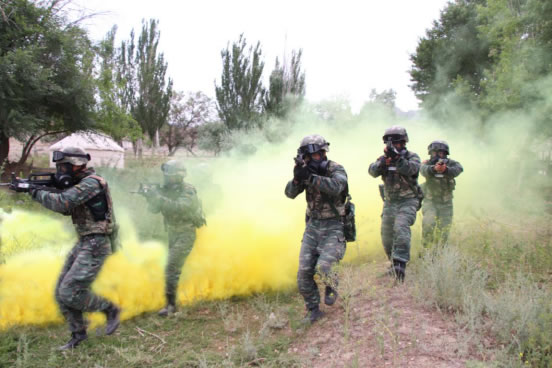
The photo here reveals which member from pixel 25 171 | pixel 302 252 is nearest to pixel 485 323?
pixel 302 252

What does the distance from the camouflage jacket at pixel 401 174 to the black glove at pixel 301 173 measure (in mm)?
1304

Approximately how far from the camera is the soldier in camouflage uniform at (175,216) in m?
4.80

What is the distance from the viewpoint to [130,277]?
4.84 meters

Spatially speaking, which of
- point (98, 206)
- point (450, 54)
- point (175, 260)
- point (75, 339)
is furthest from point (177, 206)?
point (450, 54)

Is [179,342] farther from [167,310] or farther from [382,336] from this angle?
[382,336]

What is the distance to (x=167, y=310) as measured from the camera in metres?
4.77

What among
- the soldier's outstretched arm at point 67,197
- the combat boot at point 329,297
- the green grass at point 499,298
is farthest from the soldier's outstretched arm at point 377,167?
the soldier's outstretched arm at point 67,197

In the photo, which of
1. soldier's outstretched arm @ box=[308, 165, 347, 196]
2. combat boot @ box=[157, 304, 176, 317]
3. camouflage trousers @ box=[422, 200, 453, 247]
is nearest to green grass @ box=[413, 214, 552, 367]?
camouflage trousers @ box=[422, 200, 453, 247]

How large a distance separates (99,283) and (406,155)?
3773mm

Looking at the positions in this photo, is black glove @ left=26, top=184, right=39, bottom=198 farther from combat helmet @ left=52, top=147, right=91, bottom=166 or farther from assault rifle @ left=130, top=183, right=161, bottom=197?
assault rifle @ left=130, top=183, right=161, bottom=197

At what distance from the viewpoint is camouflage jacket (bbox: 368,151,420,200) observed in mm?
4914

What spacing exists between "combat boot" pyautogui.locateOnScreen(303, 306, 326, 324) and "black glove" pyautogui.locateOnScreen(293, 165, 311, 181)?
1.31m

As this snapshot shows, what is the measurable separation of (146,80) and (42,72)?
1662 centimetres

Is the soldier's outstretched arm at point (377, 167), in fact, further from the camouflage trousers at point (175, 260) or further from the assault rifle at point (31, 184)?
the assault rifle at point (31, 184)
